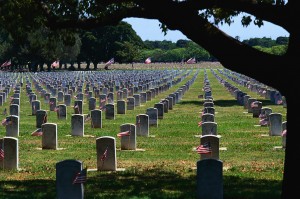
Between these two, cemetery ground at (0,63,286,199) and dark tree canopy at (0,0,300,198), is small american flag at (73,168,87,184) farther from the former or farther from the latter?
dark tree canopy at (0,0,300,198)

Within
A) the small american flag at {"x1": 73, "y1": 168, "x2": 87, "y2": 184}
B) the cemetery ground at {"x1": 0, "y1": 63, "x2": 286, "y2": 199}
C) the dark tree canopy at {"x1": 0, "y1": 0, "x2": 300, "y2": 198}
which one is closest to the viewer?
the dark tree canopy at {"x1": 0, "y1": 0, "x2": 300, "y2": 198}

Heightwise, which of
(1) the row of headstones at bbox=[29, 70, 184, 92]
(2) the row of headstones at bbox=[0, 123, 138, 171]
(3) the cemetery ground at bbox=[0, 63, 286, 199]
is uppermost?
(2) the row of headstones at bbox=[0, 123, 138, 171]

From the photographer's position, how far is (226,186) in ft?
43.1

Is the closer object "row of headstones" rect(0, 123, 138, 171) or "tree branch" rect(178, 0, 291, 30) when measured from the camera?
"tree branch" rect(178, 0, 291, 30)

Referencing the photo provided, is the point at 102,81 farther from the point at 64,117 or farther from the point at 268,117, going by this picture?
the point at 268,117

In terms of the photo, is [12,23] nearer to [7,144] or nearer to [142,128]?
[7,144]

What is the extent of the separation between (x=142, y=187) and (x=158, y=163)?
12.1 feet

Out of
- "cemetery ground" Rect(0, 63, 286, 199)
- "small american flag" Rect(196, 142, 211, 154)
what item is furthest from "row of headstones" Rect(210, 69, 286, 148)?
"small american flag" Rect(196, 142, 211, 154)

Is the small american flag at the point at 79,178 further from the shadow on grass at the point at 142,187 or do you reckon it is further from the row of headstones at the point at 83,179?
the shadow on grass at the point at 142,187

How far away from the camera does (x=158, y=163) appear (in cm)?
1684

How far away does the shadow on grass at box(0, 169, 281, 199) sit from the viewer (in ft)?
39.6

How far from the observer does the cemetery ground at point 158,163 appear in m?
12.7

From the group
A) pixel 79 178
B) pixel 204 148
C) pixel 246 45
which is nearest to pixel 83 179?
pixel 79 178

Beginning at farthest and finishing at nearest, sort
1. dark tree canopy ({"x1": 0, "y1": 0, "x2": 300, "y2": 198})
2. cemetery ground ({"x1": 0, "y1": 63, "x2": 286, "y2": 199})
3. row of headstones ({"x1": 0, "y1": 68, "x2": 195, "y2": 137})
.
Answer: row of headstones ({"x1": 0, "y1": 68, "x2": 195, "y2": 137}), cemetery ground ({"x1": 0, "y1": 63, "x2": 286, "y2": 199}), dark tree canopy ({"x1": 0, "y1": 0, "x2": 300, "y2": 198})
